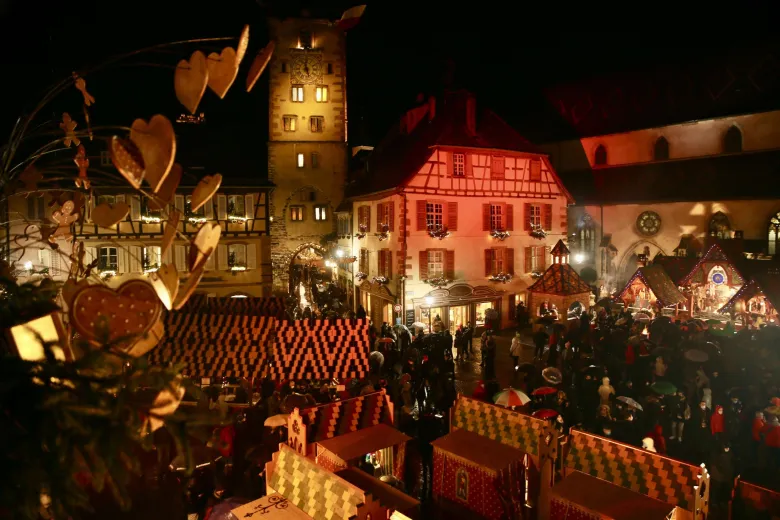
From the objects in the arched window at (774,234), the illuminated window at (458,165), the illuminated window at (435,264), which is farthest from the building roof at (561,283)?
the arched window at (774,234)

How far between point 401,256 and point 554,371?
1095cm

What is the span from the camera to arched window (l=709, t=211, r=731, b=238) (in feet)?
86.4

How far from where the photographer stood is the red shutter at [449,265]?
22.8 metres

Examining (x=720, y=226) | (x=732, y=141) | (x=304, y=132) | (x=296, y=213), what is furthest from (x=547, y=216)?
(x=304, y=132)

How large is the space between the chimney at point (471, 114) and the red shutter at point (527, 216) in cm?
432

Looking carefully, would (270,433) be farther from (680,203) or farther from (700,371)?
(680,203)

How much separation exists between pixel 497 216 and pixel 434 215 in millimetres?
3439

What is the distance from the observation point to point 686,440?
969 cm

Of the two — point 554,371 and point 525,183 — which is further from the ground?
point 525,183

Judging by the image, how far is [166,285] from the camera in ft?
10.1

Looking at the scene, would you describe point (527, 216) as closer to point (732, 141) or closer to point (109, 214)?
point (732, 141)

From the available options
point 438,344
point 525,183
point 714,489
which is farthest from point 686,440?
point 525,183

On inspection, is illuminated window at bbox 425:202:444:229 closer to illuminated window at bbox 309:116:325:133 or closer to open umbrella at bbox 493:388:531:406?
illuminated window at bbox 309:116:325:133

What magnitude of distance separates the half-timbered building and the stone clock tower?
4.60 metres
